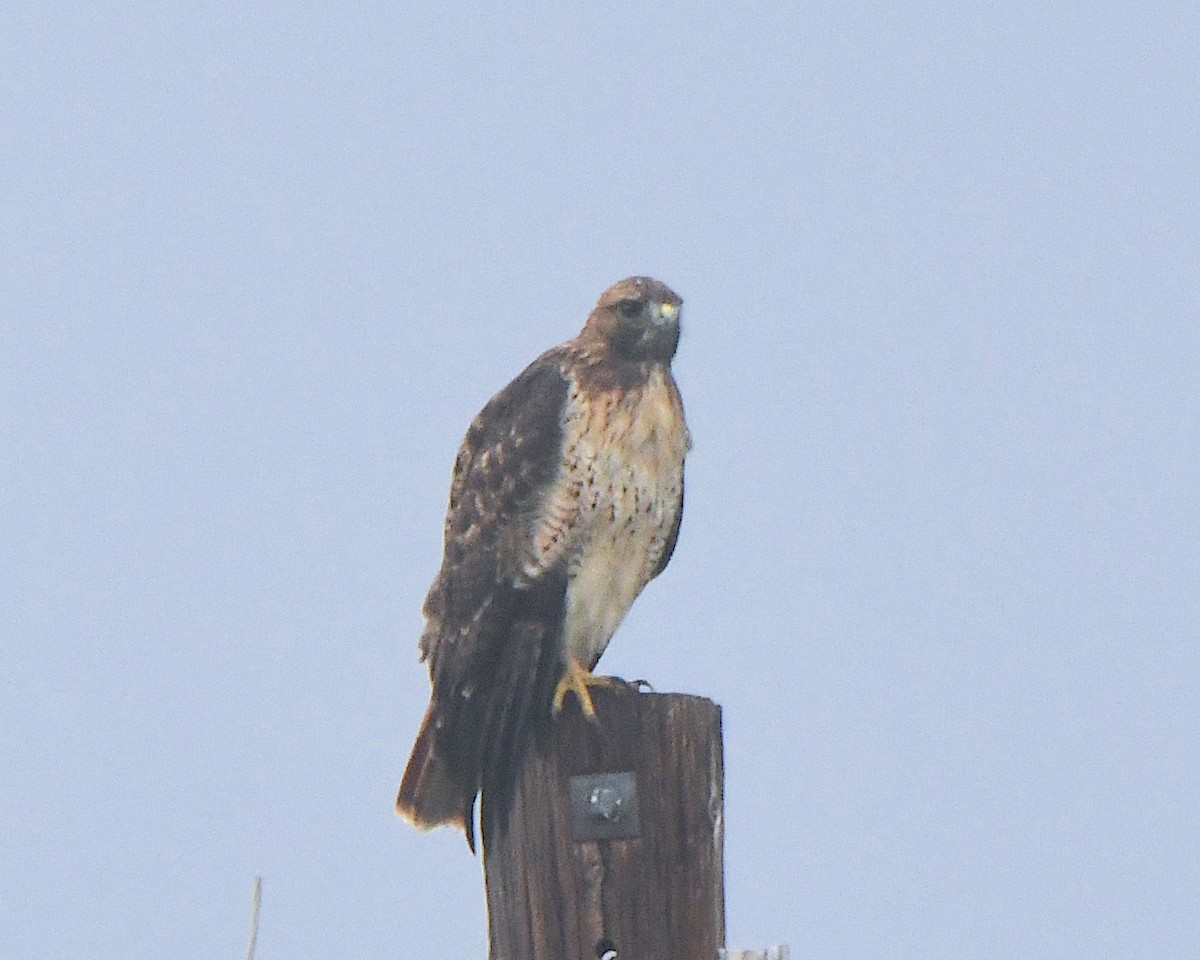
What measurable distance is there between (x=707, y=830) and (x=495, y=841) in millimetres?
511

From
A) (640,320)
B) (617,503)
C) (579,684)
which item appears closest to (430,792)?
(579,684)

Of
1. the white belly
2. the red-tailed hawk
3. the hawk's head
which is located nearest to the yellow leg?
the red-tailed hawk

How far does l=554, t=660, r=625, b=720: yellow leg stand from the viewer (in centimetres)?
442

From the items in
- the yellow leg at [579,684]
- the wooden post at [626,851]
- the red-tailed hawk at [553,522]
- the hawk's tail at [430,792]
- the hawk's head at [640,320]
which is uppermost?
the hawk's head at [640,320]

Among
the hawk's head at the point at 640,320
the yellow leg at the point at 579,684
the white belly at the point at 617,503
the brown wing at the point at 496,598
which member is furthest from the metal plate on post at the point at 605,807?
the hawk's head at the point at 640,320

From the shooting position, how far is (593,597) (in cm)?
546

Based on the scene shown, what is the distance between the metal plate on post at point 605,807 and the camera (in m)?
3.75

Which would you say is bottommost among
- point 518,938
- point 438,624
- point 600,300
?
point 518,938

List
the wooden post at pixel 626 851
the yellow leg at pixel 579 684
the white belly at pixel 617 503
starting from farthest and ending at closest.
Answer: the white belly at pixel 617 503 < the yellow leg at pixel 579 684 < the wooden post at pixel 626 851

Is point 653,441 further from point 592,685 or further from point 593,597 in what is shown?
point 592,685

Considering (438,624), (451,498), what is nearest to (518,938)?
(438,624)

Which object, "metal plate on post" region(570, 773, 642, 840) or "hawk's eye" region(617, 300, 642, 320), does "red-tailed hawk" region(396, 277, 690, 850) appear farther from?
"metal plate on post" region(570, 773, 642, 840)

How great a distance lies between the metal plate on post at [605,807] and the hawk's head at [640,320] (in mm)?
2106

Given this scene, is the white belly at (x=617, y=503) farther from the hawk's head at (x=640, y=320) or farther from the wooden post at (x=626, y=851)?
the wooden post at (x=626, y=851)
